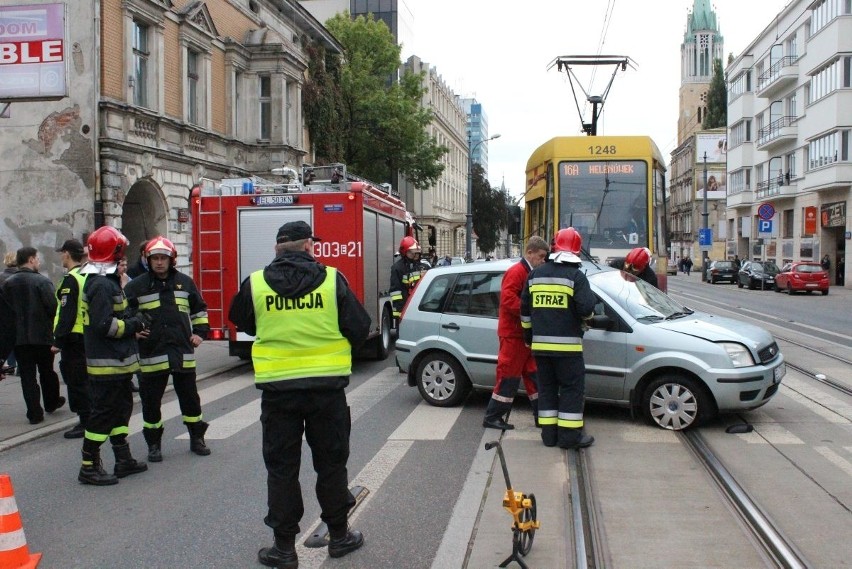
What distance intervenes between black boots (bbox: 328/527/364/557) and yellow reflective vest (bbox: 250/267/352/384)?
0.94m

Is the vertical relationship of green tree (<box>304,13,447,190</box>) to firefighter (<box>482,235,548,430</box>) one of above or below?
above

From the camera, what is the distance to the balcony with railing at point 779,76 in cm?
4706

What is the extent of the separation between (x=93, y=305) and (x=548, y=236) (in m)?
9.21

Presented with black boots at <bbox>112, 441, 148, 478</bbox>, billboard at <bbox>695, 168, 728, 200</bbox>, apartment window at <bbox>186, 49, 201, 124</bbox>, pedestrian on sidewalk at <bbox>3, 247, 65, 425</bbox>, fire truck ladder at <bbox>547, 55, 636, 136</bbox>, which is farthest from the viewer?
billboard at <bbox>695, 168, 728, 200</bbox>

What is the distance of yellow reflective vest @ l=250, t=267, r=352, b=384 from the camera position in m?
4.36

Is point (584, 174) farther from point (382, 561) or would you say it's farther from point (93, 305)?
point (382, 561)

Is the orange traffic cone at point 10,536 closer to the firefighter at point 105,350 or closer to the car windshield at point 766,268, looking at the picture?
the firefighter at point 105,350

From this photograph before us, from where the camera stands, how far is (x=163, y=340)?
6777 mm

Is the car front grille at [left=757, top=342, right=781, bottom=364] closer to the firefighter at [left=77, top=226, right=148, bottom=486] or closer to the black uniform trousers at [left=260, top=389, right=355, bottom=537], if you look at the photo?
the black uniform trousers at [left=260, top=389, right=355, bottom=537]

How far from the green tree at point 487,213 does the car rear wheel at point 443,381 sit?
6220 cm

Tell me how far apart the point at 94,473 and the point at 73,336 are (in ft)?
6.67

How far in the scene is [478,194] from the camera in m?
73.8

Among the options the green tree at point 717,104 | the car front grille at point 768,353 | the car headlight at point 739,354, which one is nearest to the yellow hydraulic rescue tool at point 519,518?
the car headlight at point 739,354

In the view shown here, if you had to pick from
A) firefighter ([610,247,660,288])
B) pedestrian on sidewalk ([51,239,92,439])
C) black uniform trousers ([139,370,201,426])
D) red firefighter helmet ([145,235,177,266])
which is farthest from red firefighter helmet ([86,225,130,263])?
firefighter ([610,247,660,288])
